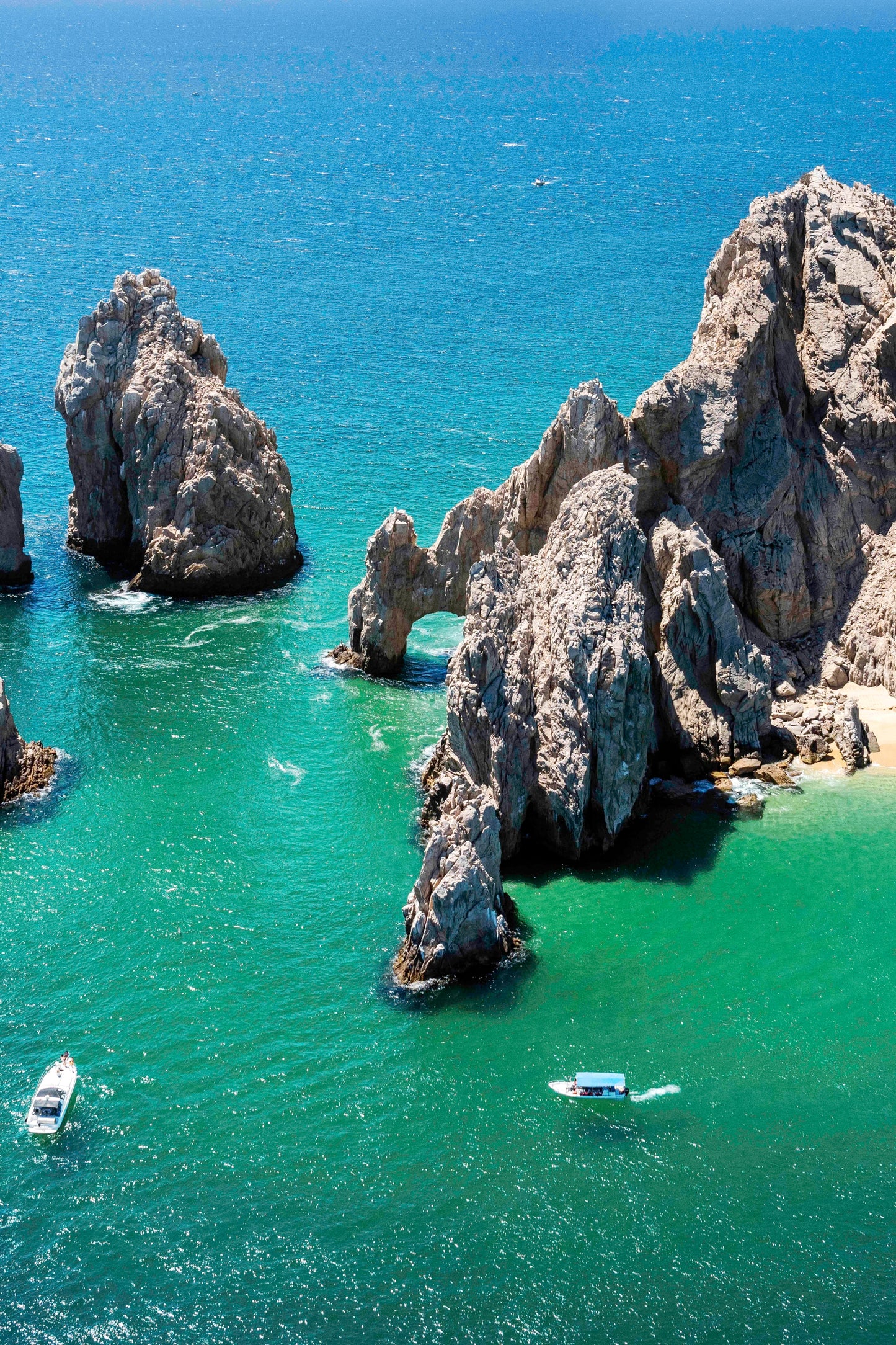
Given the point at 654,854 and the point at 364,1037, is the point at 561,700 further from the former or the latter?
the point at 364,1037

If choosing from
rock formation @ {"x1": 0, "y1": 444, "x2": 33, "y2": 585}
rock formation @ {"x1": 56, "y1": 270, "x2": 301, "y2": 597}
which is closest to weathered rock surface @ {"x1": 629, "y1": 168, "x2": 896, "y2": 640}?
rock formation @ {"x1": 56, "y1": 270, "x2": 301, "y2": 597}

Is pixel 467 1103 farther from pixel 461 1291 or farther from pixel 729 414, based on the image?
pixel 729 414

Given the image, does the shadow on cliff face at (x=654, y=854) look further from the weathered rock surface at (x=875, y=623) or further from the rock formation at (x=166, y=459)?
the rock formation at (x=166, y=459)

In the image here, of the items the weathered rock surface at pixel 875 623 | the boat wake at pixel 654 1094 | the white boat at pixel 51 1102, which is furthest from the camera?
the weathered rock surface at pixel 875 623

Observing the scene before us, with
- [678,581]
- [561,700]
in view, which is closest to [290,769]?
[561,700]

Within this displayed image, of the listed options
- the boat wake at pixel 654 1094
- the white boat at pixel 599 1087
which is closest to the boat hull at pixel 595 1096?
the white boat at pixel 599 1087

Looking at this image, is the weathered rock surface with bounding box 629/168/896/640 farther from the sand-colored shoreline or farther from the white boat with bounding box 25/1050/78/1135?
the white boat with bounding box 25/1050/78/1135
